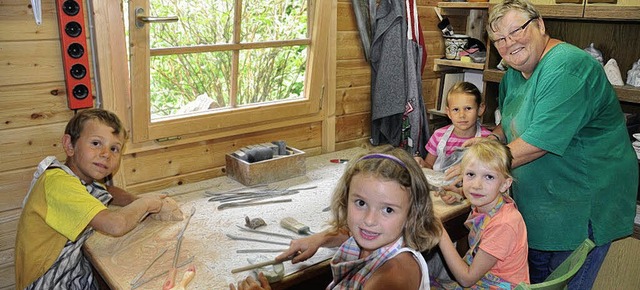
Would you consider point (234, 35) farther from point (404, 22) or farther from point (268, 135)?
point (404, 22)

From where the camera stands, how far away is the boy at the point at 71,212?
66.4 inches

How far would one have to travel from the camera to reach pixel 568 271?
1624 millimetres

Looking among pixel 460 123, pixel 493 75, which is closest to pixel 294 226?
pixel 460 123

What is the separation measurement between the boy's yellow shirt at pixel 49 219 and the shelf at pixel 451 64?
212 centimetres

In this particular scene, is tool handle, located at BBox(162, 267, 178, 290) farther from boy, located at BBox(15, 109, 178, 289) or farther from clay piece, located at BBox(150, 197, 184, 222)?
clay piece, located at BBox(150, 197, 184, 222)

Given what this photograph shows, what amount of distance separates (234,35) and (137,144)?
0.64 m

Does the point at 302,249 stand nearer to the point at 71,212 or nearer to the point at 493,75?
the point at 71,212

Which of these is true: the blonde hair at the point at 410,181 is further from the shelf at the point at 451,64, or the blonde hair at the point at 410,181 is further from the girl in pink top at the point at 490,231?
the shelf at the point at 451,64

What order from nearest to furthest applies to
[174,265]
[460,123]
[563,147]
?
[174,265] < [563,147] < [460,123]

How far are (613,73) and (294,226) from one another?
1685 millimetres

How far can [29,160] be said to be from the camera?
202cm

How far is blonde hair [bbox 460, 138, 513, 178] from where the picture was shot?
70.2 inches

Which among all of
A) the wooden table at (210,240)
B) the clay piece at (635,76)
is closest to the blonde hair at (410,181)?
the wooden table at (210,240)

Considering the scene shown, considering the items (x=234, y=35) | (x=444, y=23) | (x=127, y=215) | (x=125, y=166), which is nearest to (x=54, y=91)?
(x=125, y=166)
